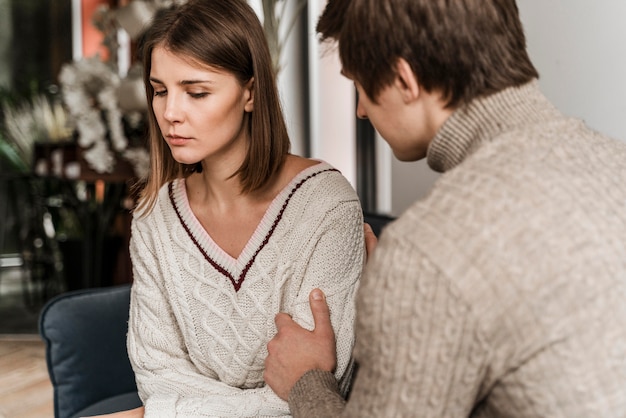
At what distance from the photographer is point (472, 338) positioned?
0.75 m

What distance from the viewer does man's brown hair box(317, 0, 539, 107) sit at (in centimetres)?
84

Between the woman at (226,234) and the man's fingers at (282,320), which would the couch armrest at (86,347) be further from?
the man's fingers at (282,320)

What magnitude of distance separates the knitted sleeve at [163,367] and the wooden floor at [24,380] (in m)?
1.78

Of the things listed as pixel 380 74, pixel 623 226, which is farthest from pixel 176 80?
pixel 623 226

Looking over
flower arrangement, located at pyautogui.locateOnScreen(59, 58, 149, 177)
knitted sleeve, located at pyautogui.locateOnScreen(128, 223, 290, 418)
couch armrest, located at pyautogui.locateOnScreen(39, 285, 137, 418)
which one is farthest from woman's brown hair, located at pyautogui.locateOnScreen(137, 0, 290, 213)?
flower arrangement, located at pyautogui.locateOnScreen(59, 58, 149, 177)

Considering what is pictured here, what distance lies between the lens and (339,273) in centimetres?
145

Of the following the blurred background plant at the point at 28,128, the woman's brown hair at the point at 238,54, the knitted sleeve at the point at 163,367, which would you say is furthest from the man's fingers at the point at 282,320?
the blurred background plant at the point at 28,128

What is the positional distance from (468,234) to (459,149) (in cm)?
18

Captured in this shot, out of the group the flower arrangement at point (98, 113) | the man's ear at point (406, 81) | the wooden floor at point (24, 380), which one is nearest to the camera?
the man's ear at point (406, 81)

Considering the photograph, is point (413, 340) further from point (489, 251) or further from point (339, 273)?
point (339, 273)

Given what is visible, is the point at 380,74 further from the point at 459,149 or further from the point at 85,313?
the point at 85,313

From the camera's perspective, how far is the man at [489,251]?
0.75m

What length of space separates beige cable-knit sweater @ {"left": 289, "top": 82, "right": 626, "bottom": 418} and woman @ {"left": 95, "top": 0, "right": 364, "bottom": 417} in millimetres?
590

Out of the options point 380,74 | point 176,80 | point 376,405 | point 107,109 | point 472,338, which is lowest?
point 107,109
